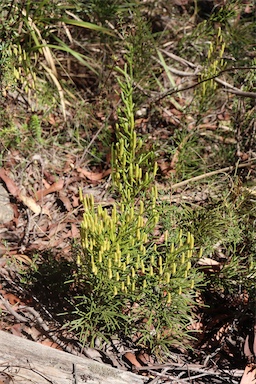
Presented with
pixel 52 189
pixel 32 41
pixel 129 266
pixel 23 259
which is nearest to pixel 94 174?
pixel 52 189

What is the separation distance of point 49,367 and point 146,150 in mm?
1197

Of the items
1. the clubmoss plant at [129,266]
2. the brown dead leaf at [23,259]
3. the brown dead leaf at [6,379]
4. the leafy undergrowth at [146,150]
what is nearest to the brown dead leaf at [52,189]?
the leafy undergrowth at [146,150]

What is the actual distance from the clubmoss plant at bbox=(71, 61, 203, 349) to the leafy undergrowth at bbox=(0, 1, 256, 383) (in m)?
0.05

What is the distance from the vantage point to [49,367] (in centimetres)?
211

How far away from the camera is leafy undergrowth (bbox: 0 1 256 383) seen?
247 centimetres

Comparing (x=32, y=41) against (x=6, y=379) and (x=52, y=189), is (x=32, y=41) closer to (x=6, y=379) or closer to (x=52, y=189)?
(x=52, y=189)

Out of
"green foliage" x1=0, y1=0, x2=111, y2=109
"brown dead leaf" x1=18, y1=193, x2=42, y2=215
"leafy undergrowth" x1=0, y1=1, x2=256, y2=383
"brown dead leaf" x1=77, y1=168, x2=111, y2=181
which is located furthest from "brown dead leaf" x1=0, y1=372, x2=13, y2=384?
"green foliage" x1=0, y1=0, x2=111, y2=109

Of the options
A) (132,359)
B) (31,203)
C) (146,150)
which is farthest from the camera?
(31,203)

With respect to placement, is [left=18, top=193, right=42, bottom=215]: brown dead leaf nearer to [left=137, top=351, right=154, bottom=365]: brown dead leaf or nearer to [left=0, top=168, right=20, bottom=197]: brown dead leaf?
[left=0, top=168, right=20, bottom=197]: brown dead leaf

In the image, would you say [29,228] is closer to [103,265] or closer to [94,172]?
[94,172]

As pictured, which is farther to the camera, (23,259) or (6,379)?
(23,259)

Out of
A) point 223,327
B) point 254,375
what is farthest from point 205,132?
point 254,375

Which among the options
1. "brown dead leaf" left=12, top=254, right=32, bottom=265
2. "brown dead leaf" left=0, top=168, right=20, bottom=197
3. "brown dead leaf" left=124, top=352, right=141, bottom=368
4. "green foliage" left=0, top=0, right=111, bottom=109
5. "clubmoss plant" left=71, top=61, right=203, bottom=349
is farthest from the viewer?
"brown dead leaf" left=0, top=168, right=20, bottom=197

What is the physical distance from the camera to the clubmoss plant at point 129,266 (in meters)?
1.89
